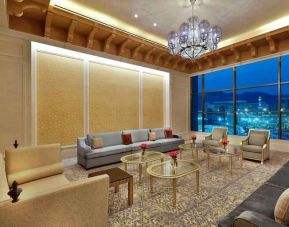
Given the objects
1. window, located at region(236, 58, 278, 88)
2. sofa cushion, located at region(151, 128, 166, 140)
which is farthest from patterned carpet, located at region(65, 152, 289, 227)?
window, located at region(236, 58, 278, 88)

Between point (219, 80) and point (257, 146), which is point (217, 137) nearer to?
point (257, 146)

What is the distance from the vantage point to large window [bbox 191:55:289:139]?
5.86 metres

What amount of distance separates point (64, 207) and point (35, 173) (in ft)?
4.35

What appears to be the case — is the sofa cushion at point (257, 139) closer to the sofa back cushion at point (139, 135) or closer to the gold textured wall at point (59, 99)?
the sofa back cushion at point (139, 135)

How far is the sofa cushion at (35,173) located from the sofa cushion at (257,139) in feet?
16.8

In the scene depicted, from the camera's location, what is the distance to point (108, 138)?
497cm

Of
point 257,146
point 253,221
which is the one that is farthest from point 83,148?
point 257,146

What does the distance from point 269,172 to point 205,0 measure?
4.17 m

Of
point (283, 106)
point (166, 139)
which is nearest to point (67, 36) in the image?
point (166, 139)

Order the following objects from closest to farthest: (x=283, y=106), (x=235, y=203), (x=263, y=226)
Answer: (x=263, y=226)
(x=235, y=203)
(x=283, y=106)

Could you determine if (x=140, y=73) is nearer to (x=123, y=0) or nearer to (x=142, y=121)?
(x=142, y=121)

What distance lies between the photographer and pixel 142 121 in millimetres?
6746

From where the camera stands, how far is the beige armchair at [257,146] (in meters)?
4.53

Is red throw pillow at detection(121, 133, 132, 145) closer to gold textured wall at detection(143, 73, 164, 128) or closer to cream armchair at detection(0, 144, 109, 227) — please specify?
gold textured wall at detection(143, 73, 164, 128)
